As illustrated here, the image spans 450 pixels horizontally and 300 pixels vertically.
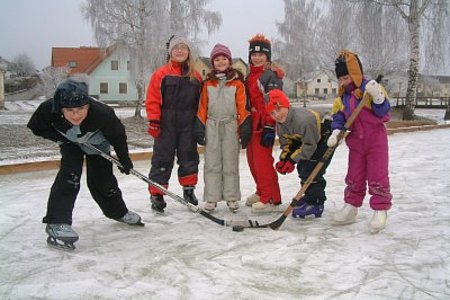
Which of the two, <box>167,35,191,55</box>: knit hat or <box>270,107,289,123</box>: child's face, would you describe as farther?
<box>167,35,191,55</box>: knit hat

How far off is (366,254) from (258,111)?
1532 millimetres

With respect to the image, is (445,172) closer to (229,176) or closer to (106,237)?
(229,176)

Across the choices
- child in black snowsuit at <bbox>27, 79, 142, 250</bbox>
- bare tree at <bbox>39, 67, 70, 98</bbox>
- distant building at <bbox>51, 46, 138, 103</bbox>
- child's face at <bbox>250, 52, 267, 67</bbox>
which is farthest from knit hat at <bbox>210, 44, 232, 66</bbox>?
distant building at <bbox>51, 46, 138, 103</bbox>

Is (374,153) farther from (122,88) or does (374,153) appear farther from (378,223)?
(122,88)

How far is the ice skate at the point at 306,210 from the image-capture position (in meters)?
3.48

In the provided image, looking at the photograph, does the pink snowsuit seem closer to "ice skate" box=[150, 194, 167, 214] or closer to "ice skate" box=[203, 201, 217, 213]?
"ice skate" box=[203, 201, 217, 213]

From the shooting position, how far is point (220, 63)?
3.58 m

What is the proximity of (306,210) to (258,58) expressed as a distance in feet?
4.44

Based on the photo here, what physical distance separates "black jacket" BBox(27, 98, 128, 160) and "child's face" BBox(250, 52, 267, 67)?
135cm

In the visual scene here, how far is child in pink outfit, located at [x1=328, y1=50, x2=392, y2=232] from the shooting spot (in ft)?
10.1

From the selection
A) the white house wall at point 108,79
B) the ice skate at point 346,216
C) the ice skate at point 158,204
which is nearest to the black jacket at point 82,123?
the ice skate at point 158,204

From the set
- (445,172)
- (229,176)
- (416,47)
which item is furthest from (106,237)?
(416,47)

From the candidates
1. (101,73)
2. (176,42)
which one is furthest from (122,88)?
(176,42)

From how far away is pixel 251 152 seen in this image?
3.81 metres
